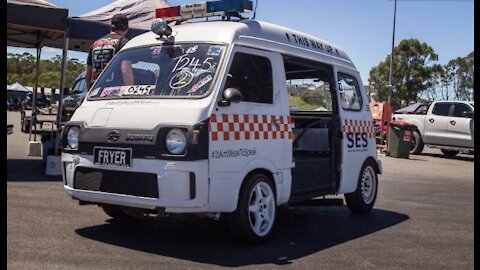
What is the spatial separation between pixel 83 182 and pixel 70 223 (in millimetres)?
803

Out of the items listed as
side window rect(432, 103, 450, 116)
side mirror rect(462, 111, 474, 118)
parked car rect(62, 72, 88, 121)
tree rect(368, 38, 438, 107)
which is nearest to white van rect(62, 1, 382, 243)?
parked car rect(62, 72, 88, 121)

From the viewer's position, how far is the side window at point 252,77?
5.22 metres

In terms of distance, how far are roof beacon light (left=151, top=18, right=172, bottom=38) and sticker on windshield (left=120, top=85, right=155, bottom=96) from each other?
0.64 m

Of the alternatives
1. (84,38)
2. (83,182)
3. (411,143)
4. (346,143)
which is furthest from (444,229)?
(411,143)

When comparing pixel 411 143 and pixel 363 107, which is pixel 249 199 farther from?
pixel 411 143

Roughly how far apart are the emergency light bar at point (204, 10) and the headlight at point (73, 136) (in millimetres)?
1672

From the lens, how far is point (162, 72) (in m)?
5.32

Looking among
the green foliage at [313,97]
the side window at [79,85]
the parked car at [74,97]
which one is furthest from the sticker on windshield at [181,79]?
the side window at [79,85]

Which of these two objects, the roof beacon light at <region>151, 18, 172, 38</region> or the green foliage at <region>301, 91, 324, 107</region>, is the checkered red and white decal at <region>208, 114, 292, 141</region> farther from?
the green foliage at <region>301, 91, 324, 107</region>

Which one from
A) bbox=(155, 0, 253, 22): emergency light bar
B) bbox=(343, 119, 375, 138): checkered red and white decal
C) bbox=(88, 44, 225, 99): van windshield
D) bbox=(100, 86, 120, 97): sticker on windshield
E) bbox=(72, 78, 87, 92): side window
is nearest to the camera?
bbox=(88, 44, 225, 99): van windshield

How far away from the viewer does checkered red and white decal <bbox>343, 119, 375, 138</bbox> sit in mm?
6807

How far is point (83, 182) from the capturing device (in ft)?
16.6

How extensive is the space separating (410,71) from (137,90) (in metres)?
39.1

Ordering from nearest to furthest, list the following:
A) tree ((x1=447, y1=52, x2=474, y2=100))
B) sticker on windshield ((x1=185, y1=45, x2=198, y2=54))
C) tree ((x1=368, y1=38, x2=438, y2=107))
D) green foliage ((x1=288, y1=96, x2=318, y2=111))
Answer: sticker on windshield ((x1=185, y1=45, x2=198, y2=54))
green foliage ((x1=288, y1=96, x2=318, y2=111))
tree ((x1=447, y1=52, x2=474, y2=100))
tree ((x1=368, y1=38, x2=438, y2=107))
